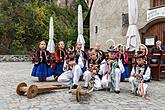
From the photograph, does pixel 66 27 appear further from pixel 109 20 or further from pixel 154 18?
pixel 154 18

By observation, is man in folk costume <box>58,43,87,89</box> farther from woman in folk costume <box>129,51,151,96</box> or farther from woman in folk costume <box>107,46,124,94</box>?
woman in folk costume <box>129,51,151,96</box>

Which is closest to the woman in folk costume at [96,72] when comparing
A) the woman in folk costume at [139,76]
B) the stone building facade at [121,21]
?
the woman in folk costume at [139,76]

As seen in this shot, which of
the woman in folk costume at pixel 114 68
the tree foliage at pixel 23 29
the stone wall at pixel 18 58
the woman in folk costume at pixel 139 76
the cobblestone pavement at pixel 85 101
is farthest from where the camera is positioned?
the tree foliage at pixel 23 29

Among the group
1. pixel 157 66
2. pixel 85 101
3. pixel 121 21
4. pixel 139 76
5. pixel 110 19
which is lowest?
pixel 85 101

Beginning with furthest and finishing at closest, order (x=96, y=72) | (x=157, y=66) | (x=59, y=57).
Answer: (x=157, y=66), (x=59, y=57), (x=96, y=72)

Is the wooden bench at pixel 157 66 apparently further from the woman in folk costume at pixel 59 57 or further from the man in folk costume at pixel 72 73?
the man in folk costume at pixel 72 73

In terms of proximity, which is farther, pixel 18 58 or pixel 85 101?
pixel 18 58

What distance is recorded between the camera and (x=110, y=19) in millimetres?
17641

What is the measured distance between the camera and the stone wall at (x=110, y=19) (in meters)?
15.0

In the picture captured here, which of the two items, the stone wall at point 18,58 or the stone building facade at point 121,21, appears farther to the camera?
the stone wall at point 18,58

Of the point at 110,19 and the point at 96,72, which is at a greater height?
the point at 110,19

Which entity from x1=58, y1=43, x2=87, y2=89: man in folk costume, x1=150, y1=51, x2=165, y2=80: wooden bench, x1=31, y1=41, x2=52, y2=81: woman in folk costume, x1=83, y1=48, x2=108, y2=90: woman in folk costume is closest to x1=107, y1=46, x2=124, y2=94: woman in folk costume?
x1=83, y1=48, x2=108, y2=90: woman in folk costume

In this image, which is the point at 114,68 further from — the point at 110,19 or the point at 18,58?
the point at 18,58

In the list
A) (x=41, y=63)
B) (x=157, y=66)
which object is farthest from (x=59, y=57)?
(x=157, y=66)
